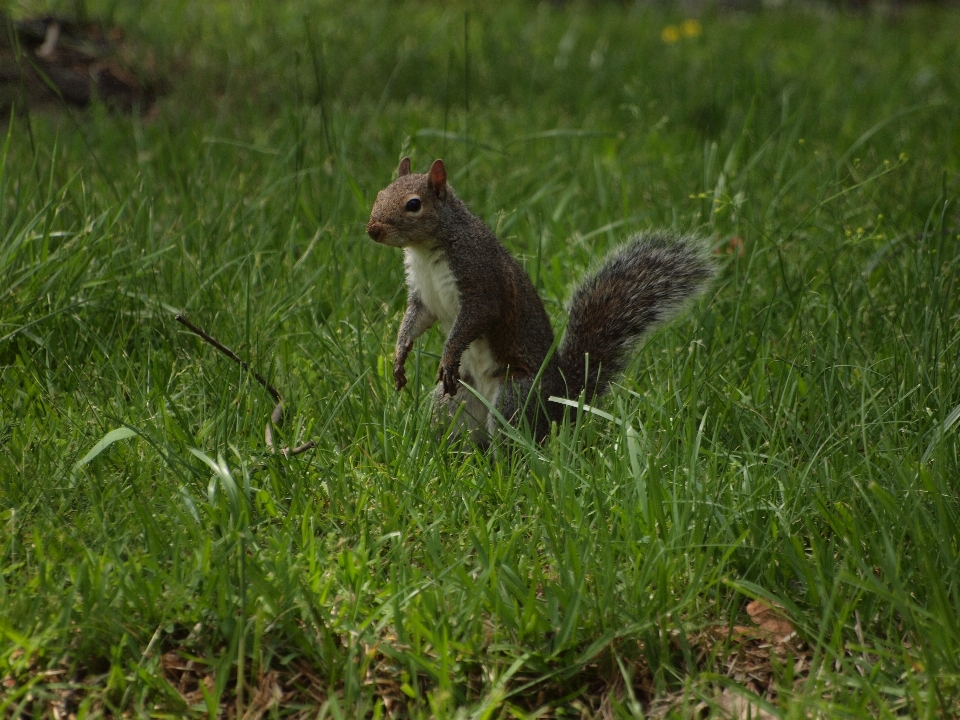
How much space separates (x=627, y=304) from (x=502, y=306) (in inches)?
12.8

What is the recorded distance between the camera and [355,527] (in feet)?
6.71

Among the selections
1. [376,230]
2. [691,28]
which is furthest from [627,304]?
[691,28]

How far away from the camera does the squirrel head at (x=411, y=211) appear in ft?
7.68

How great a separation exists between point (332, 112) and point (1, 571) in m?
2.67

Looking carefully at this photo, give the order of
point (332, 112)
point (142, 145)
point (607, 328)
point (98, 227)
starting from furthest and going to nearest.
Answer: point (332, 112) < point (142, 145) < point (98, 227) < point (607, 328)

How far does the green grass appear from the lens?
5.65 ft

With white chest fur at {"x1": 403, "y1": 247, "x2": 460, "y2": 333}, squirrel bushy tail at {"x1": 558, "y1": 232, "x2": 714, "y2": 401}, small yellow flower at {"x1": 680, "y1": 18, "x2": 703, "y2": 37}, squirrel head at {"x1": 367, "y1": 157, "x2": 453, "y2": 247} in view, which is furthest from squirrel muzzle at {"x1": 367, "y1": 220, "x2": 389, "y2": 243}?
small yellow flower at {"x1": 680, "y1": 18, "x2": 703, "y2": 37}

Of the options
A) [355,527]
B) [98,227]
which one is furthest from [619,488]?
[98,227]

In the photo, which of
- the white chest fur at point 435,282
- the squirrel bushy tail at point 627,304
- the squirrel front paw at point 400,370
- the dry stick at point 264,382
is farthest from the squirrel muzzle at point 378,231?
the squirrel bushy tail at point 627,304

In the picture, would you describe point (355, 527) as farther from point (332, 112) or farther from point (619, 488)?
point (332, 112)

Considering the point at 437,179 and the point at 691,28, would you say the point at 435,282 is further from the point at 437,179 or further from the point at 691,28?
the point at 691,28

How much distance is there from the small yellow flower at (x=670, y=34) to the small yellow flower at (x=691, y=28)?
5 cm

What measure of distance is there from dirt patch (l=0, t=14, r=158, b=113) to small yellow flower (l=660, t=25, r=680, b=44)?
9.80 feet

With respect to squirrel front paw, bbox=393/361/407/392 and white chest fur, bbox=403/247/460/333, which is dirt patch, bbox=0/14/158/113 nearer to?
white chest fur, bbox=403/247/460/333
